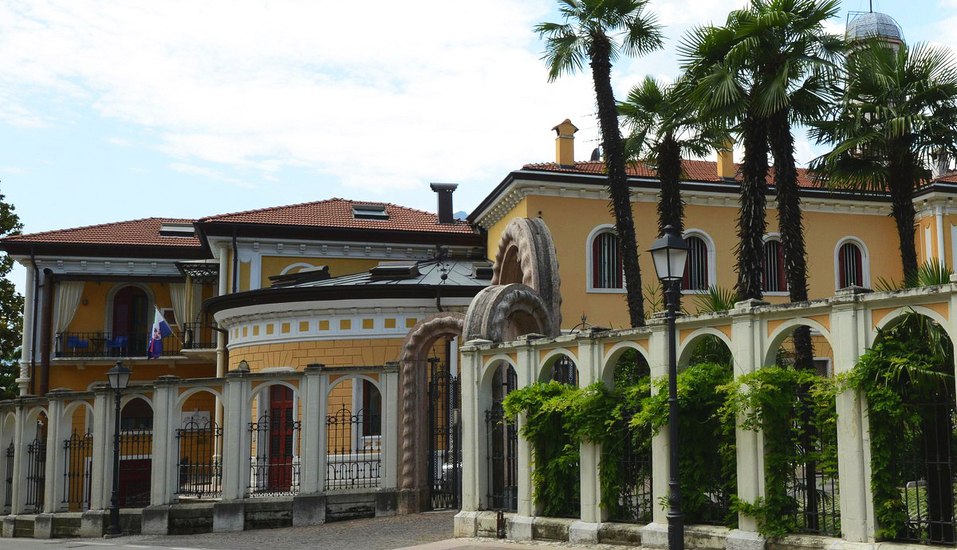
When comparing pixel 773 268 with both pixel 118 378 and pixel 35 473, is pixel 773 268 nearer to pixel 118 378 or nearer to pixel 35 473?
pixel 118 378

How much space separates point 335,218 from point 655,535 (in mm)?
23701

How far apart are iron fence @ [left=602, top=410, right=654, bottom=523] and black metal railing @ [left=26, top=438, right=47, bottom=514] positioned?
1456 centimetres

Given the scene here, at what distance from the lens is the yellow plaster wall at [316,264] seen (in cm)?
3178

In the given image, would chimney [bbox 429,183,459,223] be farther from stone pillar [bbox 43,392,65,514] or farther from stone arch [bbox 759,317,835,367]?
stone arch [bbox 759,317,835,367]

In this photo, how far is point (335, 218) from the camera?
1331 inches

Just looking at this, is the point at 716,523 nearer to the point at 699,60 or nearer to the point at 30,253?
the point at 699,60

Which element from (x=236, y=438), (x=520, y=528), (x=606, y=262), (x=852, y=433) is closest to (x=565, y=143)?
(x=606, y=262)

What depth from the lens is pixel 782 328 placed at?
10695 mm

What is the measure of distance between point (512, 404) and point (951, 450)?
6010 mm

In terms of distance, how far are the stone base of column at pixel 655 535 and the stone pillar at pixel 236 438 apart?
8.71 meters

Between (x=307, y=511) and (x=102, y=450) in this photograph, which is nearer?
(x=307, y=511)

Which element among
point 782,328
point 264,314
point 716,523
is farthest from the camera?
point 264,314

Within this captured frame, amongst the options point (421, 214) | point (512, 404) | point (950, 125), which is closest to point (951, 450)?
point (512, 404)

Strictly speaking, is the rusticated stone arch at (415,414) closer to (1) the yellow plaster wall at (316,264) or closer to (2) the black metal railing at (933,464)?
(2) the black metal railing at (933,464)
